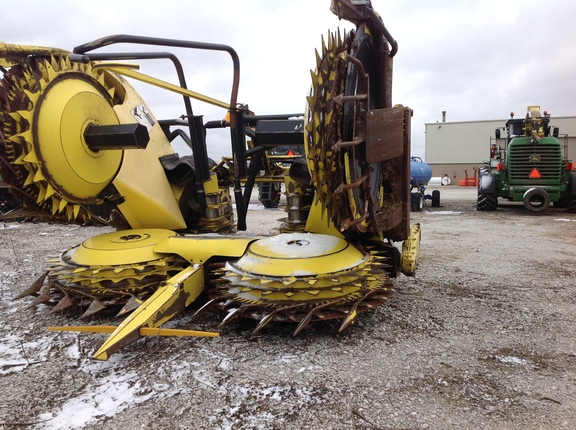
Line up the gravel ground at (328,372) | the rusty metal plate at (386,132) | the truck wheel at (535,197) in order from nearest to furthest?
the gravel ground at (328,372) < the rusty metal plate at (386,132) < the truck wheel at (535,197)

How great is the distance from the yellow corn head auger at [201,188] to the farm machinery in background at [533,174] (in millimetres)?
8318

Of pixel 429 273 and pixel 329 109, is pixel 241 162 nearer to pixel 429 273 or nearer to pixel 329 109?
pixel 329 109

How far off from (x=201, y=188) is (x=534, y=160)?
31.4ft

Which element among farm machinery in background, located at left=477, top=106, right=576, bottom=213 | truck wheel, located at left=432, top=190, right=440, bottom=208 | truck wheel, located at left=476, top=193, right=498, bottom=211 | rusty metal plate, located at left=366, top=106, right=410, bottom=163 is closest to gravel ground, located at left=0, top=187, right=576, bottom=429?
rusty metal plate, located at left=366, top=106, right=410, bottom=163

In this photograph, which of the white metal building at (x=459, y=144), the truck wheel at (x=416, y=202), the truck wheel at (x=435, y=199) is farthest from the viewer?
the white metal building at (x=459, y=144)

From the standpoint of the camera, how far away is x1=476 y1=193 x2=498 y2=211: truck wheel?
11.3m

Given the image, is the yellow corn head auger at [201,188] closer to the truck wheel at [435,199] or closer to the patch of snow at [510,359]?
the patch of snow at [510,359]

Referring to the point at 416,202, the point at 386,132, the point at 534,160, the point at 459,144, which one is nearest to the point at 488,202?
A: the point at 534,160

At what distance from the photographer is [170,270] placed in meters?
3.18

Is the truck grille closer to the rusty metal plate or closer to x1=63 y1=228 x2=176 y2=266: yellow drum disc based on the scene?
the rusty metal plate

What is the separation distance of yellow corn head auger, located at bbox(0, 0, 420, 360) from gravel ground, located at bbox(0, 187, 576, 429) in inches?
8.3

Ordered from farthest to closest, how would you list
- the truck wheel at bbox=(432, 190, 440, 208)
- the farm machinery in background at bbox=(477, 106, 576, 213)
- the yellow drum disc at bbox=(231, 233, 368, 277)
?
the truck wheel at bbox=(432, 190, 440, 208) < the farm machinery in background at bbox=(477, 106, 576, 213) < the yellow drum disc at bbox=(231, 233, 368, 277)

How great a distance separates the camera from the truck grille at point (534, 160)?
1062 centimetres

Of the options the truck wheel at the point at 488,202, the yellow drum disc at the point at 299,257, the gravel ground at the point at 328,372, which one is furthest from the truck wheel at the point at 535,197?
the yellow drum disc at the point at 299,257
